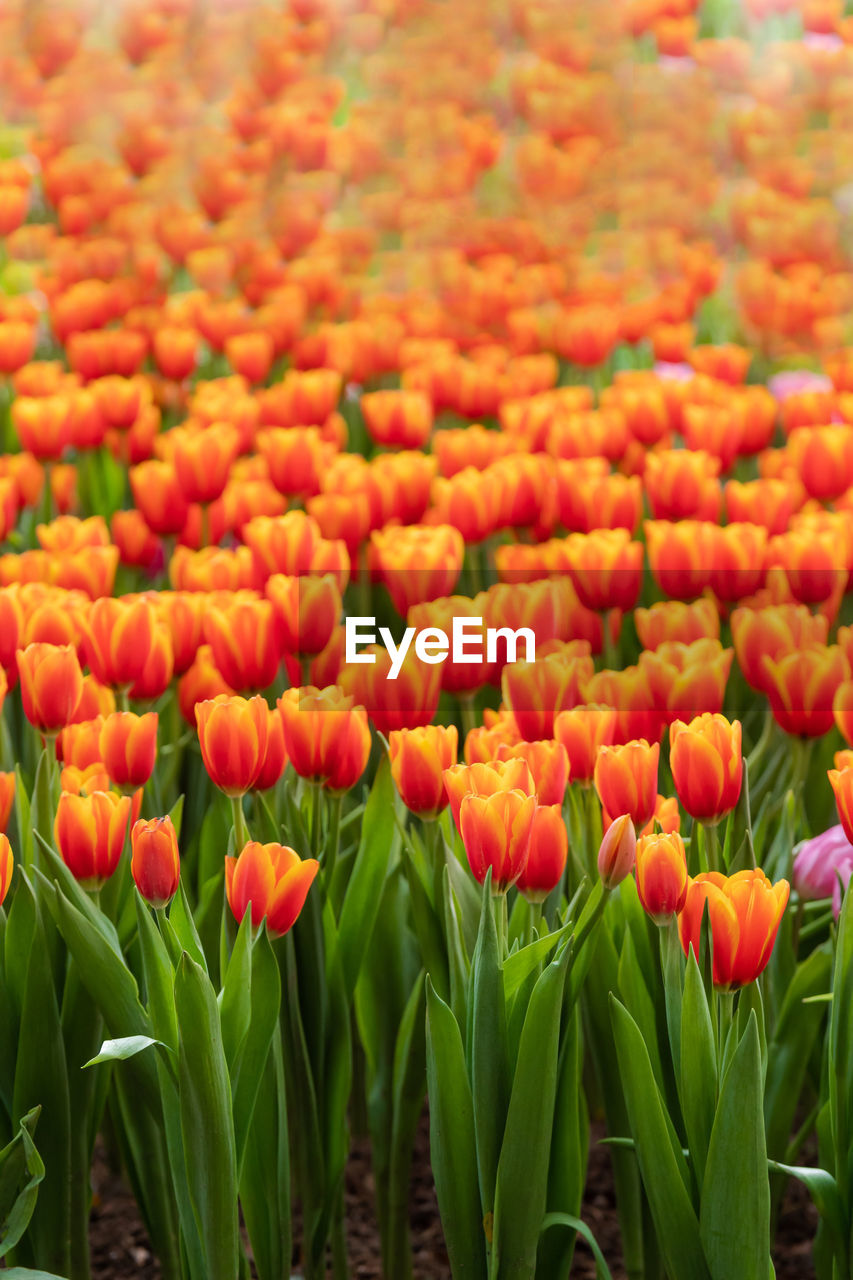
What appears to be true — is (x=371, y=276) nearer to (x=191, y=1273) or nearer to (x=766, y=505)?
(x=766, y=505)

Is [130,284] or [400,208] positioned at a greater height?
[400,208]

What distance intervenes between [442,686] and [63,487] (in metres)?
0.92

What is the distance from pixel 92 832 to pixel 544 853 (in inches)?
13.1

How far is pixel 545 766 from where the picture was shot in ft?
3.58

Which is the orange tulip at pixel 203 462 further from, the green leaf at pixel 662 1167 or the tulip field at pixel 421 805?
the green leaf at pixel 662 1167

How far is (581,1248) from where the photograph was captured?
4.97 ft

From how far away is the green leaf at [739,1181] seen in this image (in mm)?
945

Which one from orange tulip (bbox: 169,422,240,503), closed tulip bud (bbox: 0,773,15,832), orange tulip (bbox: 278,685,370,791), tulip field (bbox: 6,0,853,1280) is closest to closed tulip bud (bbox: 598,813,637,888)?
tulip field (bbox: 6,0,853,1280)

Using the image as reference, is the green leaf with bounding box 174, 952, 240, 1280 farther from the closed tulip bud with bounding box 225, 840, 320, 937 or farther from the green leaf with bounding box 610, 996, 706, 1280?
the green leaf with bounding box 610, 996, 706, 1280

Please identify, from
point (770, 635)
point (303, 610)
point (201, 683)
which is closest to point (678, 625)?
point (770, 635)

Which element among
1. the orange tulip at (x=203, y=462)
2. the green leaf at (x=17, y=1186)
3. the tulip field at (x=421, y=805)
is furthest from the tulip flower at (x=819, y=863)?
the orange tulip at (x=203, y=462)

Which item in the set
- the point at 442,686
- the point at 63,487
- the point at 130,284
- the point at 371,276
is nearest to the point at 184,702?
the point at 442,686

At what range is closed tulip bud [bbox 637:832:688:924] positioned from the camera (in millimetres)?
991

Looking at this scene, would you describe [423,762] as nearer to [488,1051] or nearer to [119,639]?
[488,1051]
